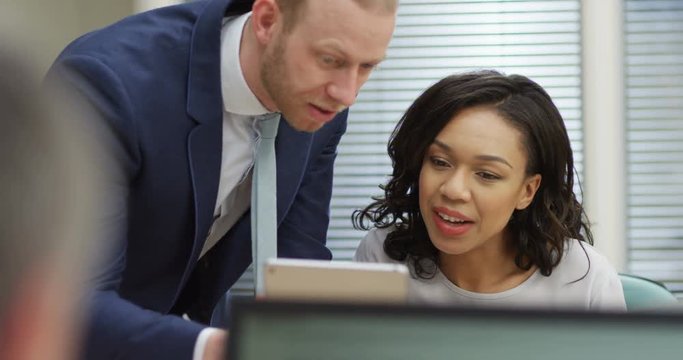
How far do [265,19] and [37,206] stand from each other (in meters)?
1.32

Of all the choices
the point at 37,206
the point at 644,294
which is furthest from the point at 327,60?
the point at 37,206

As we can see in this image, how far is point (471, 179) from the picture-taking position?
1.88 meters

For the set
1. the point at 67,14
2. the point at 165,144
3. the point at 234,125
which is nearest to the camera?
the point at 165,144

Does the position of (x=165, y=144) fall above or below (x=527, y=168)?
above

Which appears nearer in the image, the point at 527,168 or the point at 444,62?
the point at 527,168

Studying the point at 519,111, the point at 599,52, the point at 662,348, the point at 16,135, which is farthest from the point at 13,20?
the point at 599,52

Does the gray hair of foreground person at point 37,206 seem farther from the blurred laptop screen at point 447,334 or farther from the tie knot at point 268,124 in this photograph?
the tie knot at point 268,124

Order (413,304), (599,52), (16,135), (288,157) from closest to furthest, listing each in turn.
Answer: (16,135) < (413,304) < (288,157) < (599,52)

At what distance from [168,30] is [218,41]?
0.32ft

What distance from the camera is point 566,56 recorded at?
11.8 feet

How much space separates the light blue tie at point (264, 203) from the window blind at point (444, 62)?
6.15ft

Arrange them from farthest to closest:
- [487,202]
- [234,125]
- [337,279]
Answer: [487,202] → [234,125] → [337,279]

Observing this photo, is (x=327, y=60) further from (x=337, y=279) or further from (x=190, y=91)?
(x=337, y=279)

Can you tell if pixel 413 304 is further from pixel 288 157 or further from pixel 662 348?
pixel 288 157
